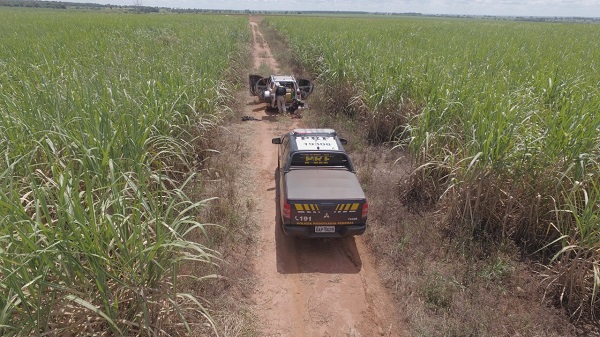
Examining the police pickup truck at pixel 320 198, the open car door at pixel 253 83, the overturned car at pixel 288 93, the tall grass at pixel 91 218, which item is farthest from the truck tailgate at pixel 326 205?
the open car door at pixel 253 83

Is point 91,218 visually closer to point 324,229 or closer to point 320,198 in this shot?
point 320,198

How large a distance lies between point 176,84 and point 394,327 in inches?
267

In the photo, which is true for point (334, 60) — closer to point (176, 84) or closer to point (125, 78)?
point (176, 84)

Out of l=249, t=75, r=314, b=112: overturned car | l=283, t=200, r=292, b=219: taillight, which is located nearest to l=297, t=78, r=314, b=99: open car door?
l=249, t=75, r=314, b=112: overturned car

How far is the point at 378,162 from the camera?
948cm

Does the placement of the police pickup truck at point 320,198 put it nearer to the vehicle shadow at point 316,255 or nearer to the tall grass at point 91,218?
the vehicle shadow at point 316,255

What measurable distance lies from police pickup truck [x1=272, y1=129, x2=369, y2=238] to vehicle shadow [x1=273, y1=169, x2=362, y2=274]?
46 centimetres

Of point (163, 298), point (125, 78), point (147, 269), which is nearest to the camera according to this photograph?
point (147, 269)

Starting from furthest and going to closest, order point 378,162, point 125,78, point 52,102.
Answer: point 378,162, point 125,78, point 52,102

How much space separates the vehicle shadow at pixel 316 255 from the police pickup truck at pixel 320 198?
1.52 ft

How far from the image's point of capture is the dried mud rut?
480 cm

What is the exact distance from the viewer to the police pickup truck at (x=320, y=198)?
579 cm

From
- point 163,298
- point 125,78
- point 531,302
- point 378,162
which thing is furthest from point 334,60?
point 163,298

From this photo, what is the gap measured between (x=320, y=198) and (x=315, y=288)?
1.36 meters
